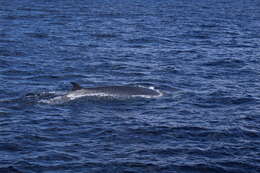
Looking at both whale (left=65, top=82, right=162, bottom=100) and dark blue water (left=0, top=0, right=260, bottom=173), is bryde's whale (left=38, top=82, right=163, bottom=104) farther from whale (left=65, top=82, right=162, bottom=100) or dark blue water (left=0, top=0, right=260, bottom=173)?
Result: dark blue water (left=0, top=0, right=260, bottom=173)

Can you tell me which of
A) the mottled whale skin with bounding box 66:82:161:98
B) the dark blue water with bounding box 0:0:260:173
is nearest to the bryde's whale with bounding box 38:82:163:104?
the mottled whale skin with bounding box 66:82:161:98

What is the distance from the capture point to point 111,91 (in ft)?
84.1

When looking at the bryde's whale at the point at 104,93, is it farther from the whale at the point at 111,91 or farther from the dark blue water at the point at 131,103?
the dark blue water at the point at 131,103

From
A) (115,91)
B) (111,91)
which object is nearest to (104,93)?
(111,91)

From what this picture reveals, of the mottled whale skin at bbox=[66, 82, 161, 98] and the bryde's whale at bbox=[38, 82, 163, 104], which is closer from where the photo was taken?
the bryde's whale at bbox=[38, 82, 163, 104]

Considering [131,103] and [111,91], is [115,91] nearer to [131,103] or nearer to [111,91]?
[111,91]

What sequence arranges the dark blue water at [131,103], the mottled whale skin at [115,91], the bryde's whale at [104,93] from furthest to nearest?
the mottled whale skin at [115,91] → the bryde's whale at [104,93] → the dark blue water at [131,103]

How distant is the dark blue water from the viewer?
723 inches

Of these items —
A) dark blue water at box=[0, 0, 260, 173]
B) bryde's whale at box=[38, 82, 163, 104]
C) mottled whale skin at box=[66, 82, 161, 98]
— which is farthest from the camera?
mottled whale skin at box=[66, 82, 161, 98]

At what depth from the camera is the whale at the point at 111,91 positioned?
2509 centimetres

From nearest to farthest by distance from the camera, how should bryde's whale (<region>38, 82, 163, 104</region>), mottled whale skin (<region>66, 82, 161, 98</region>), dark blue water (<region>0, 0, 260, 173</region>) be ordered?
dark blue water (<region>0, 0, 260, 173</region>), bryde's whale (<region>38, 82, 163, 104</region>), mottled whale skin (<region>66, 82, 161, 98</region>)

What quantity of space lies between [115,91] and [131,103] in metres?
1.24

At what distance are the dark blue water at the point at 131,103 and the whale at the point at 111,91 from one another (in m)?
0.42

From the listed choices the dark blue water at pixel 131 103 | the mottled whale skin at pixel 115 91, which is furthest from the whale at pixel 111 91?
the dark blue water at pixel 131 103
